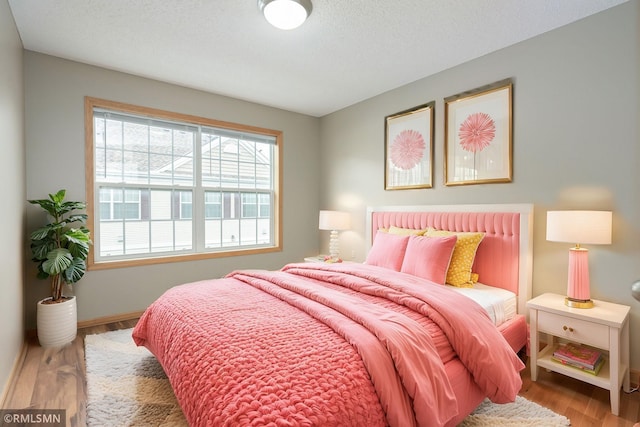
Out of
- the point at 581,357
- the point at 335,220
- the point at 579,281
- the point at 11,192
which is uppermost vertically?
the point at 11,192

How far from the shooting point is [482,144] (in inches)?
113

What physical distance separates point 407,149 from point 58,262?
338 centimetres

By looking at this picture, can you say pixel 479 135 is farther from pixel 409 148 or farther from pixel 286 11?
pixel 286 11

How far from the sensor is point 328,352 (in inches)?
52.0

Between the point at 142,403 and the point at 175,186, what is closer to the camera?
the point at 142,403

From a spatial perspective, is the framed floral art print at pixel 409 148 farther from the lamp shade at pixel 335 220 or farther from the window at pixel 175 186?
the window at pixel 175 186

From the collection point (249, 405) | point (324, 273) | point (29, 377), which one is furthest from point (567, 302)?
point (29, 377)

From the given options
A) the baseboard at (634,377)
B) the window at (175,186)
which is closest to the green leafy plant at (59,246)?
the window at (175,186)

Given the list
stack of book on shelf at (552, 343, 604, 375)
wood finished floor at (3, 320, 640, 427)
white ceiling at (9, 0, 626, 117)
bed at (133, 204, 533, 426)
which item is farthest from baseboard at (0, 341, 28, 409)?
stack of book on shelf at (552, 343, 604, 375)

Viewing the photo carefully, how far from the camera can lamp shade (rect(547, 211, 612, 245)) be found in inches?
78.5

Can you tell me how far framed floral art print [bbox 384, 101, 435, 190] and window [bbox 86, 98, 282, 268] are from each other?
61.2 inches

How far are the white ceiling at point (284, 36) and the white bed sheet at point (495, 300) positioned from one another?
6.67 ft

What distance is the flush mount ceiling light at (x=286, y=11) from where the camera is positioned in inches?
81.0

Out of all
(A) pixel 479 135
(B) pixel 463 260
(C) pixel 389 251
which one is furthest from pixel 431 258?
(A) pixel 479 135
